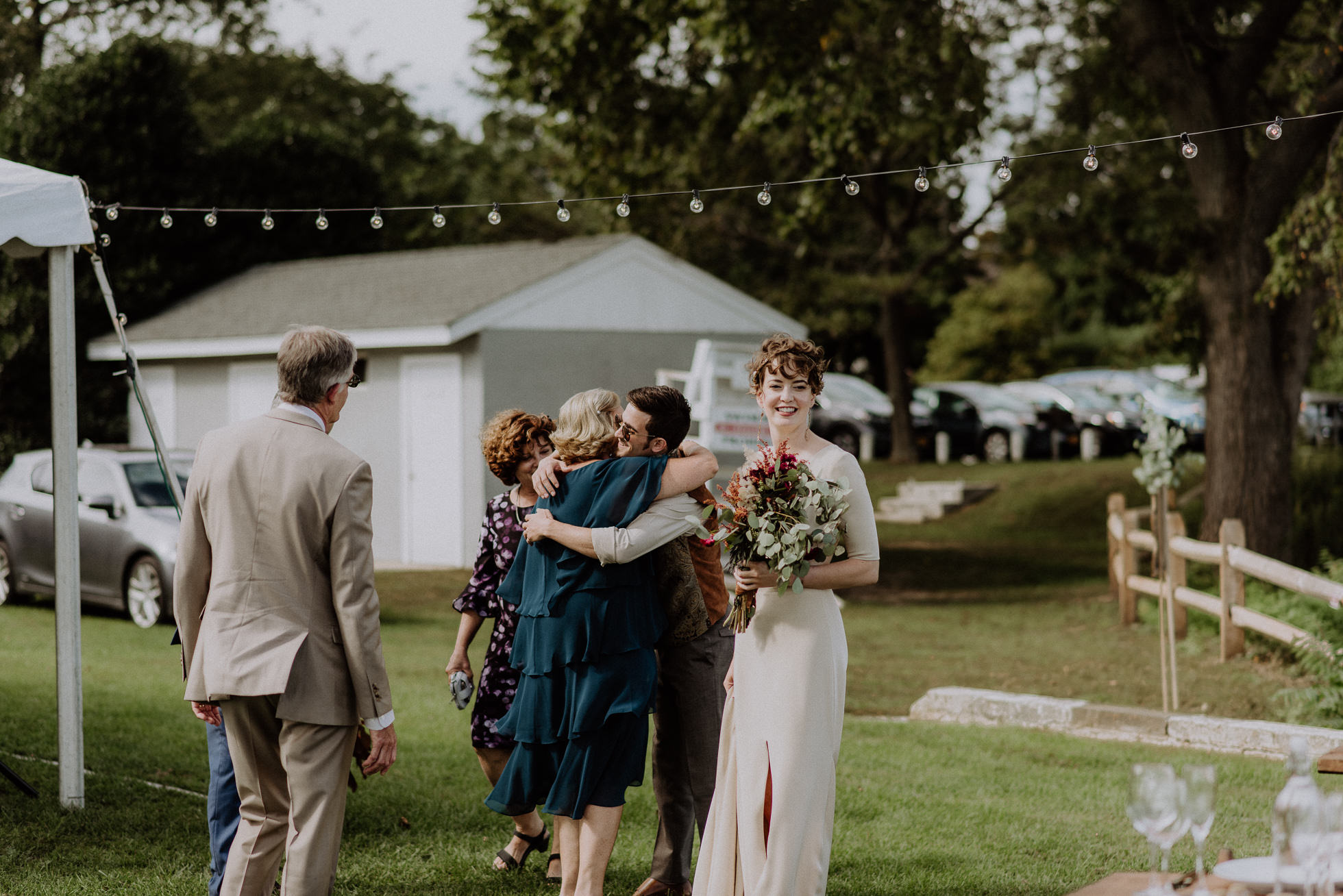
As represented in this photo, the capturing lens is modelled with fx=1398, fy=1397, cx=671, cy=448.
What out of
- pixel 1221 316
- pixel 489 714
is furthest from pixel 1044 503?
pixel 489 714

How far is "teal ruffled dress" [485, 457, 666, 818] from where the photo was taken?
4.74m

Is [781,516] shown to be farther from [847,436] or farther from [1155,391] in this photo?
[1155,391]

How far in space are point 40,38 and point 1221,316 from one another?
84.4ft

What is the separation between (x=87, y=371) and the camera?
23.0 m

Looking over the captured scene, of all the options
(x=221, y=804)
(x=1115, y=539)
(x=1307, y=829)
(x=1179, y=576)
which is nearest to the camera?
(x=1307, y=829)

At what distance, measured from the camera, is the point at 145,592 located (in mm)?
13852

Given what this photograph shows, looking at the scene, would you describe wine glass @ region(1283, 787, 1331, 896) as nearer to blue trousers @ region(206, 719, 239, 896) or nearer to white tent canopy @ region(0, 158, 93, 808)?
blue trousers @ region(206, 719, 239, 896)

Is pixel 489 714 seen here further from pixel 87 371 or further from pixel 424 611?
pixel 87 371

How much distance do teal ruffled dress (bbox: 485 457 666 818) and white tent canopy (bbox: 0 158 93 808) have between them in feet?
8.55

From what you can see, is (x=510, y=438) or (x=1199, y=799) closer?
(x=1199, y=799)

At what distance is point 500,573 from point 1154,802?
3.27 meters

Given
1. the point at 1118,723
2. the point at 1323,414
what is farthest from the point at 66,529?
the point at 1323,414

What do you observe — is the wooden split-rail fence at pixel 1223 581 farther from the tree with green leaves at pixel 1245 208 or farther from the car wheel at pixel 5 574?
the car wheel at pixel 5 574

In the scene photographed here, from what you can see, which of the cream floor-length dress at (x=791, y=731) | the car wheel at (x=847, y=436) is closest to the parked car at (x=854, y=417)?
the car wheel at (x=847, y=436)
